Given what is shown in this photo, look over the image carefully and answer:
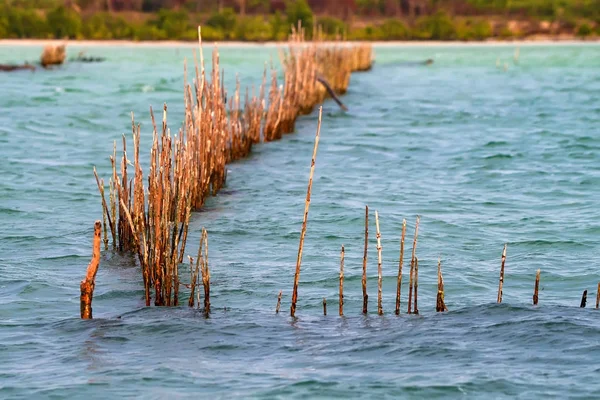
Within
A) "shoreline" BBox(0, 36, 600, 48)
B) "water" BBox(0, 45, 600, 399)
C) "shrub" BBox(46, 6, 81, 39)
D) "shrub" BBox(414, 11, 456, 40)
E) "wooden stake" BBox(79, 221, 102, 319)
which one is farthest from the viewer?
"shrub" BBox(414, 11, 456, 40)

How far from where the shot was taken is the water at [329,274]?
4.76 meters

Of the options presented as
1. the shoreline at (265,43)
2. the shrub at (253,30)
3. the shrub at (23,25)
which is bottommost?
the shoreline at (265,43)

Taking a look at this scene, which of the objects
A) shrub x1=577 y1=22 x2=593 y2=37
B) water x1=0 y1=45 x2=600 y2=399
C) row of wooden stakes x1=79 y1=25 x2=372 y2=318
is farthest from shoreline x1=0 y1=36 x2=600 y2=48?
water x1=0 y1=45 x2=600 y2=399

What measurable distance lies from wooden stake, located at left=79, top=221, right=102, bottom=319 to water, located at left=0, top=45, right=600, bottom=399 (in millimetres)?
81

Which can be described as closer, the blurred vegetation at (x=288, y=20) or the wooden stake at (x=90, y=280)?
the wooden stake at (x=90, y=280)

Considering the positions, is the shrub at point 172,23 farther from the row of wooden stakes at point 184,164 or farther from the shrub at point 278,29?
the row of wooden stakes at point 184,164

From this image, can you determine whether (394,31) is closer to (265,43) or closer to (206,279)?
(265,43)

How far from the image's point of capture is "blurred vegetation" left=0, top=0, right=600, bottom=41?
59875 mm

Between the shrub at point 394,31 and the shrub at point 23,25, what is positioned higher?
the shrub at point 23,25

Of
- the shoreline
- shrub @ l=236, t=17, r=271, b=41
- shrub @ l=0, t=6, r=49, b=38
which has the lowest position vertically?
the shoreline

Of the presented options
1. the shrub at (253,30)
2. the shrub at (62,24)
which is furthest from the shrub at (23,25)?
the shrub at (253,30)

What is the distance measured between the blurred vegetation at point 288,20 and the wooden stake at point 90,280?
49317mm

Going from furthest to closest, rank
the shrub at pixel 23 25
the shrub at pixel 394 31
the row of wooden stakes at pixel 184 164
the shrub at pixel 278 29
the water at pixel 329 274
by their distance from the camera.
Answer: the shrub at pixel 394 31, the shrub at pixel 278 29, the shrub at pixel 23 25, the row of wooden stakes at pixel 184 164, the water at pixel 329 274

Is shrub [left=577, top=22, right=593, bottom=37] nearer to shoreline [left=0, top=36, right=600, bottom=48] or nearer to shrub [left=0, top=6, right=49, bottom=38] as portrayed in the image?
shoreline [left=0, top=36, right=600, bottom=48]
